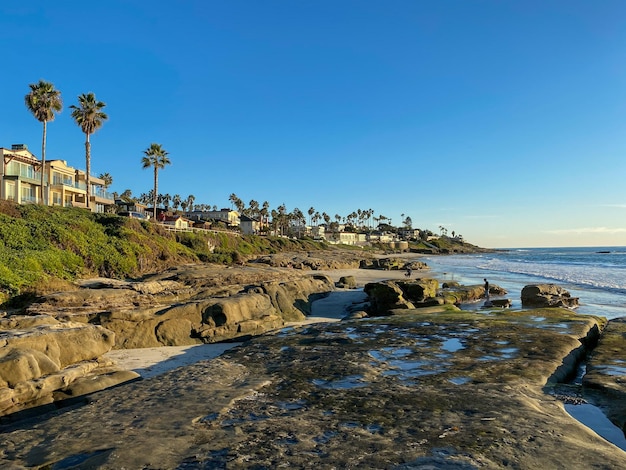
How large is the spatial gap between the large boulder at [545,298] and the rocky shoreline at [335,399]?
37.9 feet

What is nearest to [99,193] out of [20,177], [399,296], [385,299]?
[20,177]

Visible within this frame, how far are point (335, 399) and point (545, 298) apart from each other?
22.8 meters

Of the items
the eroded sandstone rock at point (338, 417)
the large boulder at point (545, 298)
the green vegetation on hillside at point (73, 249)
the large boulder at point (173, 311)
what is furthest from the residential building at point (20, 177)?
the large boulder at point (545, 298)

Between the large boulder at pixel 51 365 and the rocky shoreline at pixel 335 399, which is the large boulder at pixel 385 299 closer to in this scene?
the rocky shoreline at pixel 335 399

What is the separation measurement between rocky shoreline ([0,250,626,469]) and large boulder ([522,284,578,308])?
11553mm

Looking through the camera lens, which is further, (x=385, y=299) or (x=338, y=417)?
(x=385, y=299)

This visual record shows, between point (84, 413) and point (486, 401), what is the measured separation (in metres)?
6.68

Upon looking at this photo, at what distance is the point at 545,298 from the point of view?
2511 centimetres

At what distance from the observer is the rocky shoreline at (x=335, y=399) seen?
509cm

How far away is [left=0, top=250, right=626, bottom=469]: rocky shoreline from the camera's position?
5086 mm

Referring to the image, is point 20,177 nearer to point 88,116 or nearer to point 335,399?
point 88,116

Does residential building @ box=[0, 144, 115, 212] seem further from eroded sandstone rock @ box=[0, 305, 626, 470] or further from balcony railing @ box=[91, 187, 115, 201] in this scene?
eroded sandstone rock @ box=[0, 305, 626, 470]

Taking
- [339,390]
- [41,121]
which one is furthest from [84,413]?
[41,121]

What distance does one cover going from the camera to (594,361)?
30.2 feet
